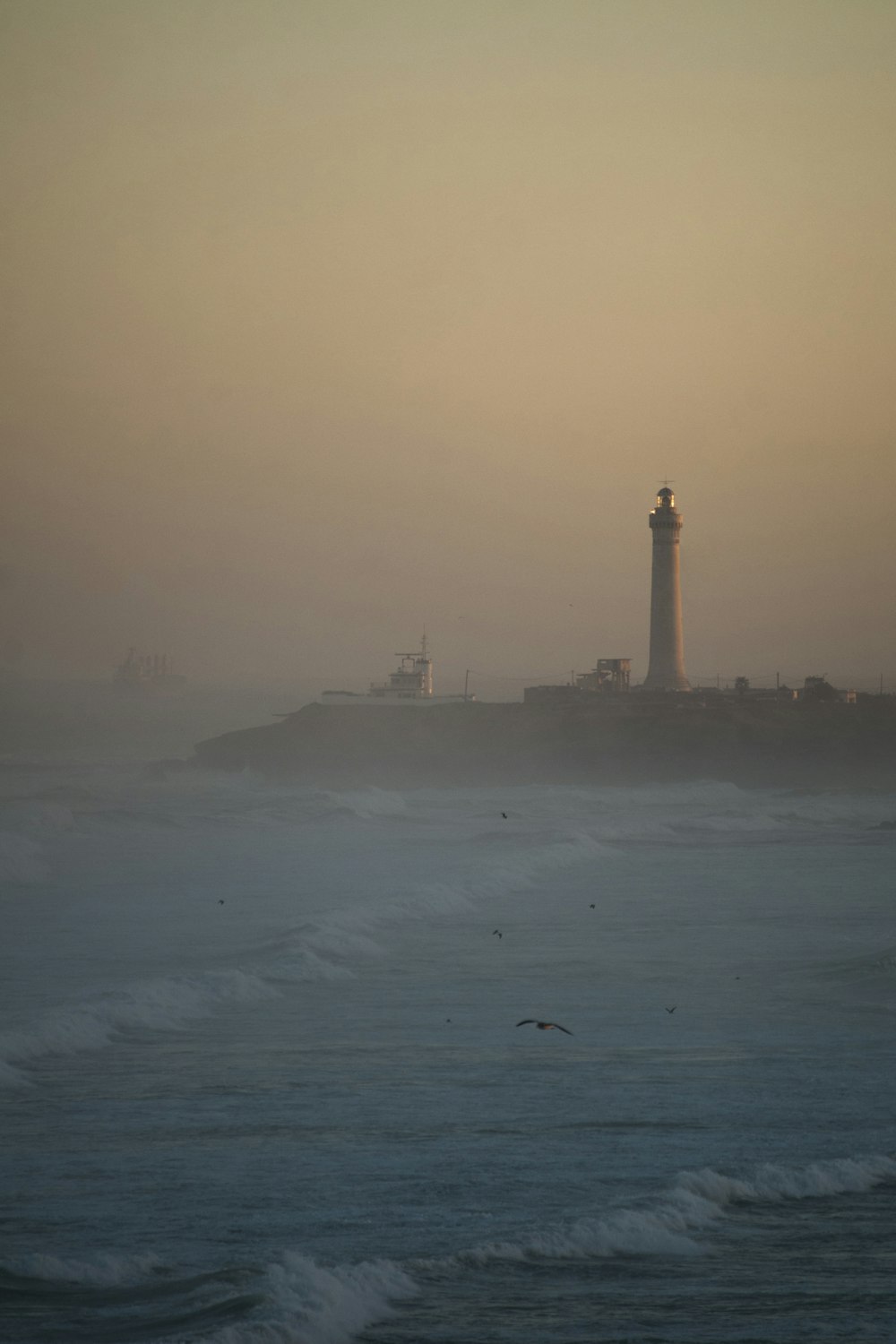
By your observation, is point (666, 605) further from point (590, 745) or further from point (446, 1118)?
point (446, 1118)

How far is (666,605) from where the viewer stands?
7800 centimetres

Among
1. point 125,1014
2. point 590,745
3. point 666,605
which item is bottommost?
point 125,1014

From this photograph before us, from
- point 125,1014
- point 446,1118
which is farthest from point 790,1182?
point 125,1014

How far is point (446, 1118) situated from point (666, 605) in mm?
68110

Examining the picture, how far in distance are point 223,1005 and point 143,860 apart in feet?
→ 64.0

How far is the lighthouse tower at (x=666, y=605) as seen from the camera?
78.1m

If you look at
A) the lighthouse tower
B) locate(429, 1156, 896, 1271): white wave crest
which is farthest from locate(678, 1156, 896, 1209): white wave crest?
the lighthouse tower

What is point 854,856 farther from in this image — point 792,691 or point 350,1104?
point 792,691

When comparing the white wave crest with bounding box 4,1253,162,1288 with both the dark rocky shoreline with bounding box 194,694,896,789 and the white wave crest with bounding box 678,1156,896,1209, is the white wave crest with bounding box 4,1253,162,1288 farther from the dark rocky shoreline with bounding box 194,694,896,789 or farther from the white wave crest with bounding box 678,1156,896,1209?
the dark rocky shoreline with bounding box 194,694,896,789

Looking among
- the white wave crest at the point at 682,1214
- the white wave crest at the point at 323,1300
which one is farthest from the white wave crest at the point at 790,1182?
the white wave crest at the point at 323,1300

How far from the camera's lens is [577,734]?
77000 millimetres

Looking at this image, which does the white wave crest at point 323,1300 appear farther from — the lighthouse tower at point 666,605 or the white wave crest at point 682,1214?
the lighthouse tower at point 666,605

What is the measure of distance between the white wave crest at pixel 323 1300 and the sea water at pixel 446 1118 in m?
→ 0.02

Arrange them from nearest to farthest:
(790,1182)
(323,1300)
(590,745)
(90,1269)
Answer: (323,1300) < (90,1269) < (790,1182) < (590,745)
